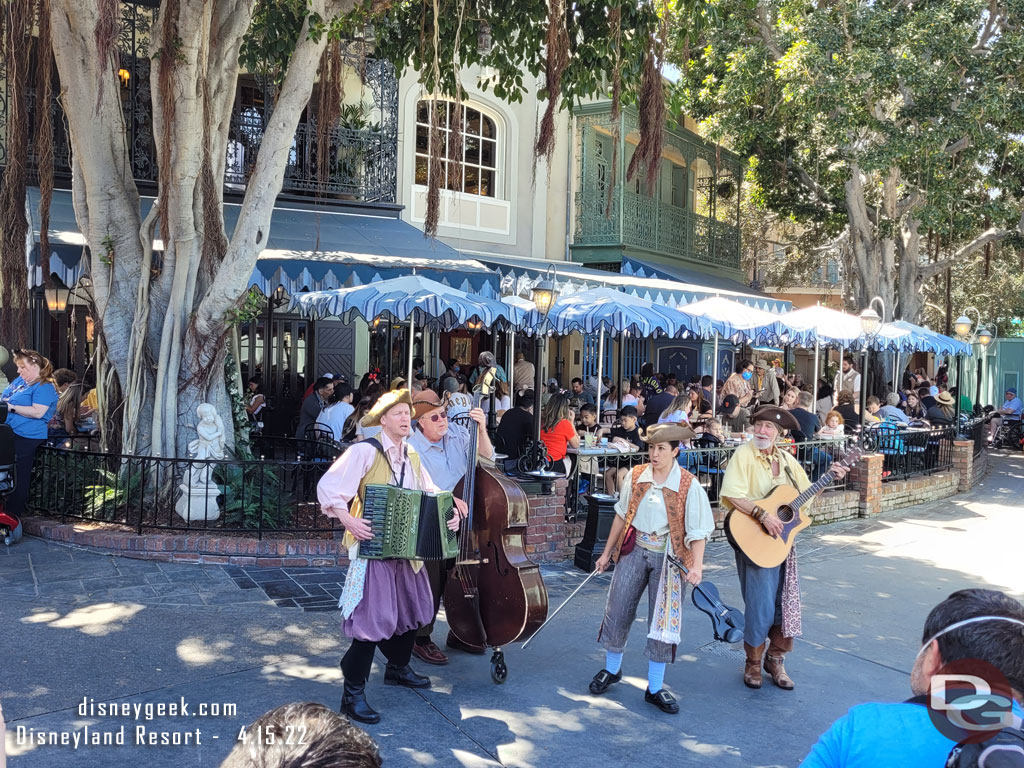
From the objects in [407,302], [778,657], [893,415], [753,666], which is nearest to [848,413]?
[893,415]

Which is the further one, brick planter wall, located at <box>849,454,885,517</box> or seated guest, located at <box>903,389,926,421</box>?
seated guest, located at <box>903,389,926,421</box>

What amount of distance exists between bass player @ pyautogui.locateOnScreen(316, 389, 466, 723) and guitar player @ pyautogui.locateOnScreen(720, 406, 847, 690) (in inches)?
75.5

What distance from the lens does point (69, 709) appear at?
183 inches

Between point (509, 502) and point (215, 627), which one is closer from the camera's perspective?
point (509, 502)

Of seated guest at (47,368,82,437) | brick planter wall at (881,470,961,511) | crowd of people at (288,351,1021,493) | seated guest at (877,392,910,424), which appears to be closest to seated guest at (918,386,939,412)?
crowd of people at (288,351,1021,493)

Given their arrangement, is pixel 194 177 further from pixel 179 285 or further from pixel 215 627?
pixel 215 627

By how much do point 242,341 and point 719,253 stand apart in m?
15.3

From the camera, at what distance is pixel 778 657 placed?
5.59 m

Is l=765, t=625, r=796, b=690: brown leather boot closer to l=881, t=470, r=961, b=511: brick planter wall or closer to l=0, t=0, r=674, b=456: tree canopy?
l=0, t=0, r=674, b=456: tree canopy

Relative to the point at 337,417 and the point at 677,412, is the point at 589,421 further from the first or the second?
the point at 337,417

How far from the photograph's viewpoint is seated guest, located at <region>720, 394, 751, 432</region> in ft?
46.2

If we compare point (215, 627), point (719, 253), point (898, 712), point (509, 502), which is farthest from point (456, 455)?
point (719, 253)

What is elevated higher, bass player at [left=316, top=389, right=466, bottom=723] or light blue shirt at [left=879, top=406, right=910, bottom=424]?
light blue shirt at [left=879, top=406, right=910, bottom=424]

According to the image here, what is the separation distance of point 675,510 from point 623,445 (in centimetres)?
520
